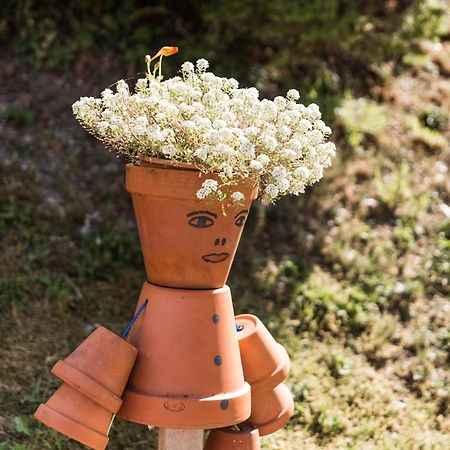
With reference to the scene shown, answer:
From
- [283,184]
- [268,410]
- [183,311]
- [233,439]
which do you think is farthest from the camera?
[268,410]

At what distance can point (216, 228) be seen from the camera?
3.01 metres

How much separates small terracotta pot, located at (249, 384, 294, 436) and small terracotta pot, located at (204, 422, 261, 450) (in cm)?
7

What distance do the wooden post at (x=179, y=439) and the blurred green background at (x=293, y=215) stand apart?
83cm

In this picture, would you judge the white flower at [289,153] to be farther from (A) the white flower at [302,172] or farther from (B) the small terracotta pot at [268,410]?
(B) the small terracotta pot at [268,410]

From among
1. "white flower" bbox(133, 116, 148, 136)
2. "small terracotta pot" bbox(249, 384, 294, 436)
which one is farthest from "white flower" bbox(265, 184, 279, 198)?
"small terracotta pot" bbox(249, 384, 294, 436)

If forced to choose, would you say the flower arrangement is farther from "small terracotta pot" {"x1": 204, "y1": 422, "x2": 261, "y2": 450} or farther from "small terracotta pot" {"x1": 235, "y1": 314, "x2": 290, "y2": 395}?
"small terracotta pot" {"x1": 204, "y1": 422, "x2": 261, "y2": 450}

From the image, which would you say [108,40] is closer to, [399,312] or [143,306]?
[399,312]

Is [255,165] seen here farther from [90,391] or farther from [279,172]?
[90,391]

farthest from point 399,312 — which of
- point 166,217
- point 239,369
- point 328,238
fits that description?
point 166,217

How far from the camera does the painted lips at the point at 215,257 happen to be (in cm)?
302

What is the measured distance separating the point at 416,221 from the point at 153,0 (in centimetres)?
281

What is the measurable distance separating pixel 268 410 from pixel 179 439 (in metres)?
0.46

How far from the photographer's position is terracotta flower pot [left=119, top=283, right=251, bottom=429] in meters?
2.93

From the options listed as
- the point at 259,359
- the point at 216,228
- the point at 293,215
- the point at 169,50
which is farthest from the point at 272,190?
the point at 293,215
